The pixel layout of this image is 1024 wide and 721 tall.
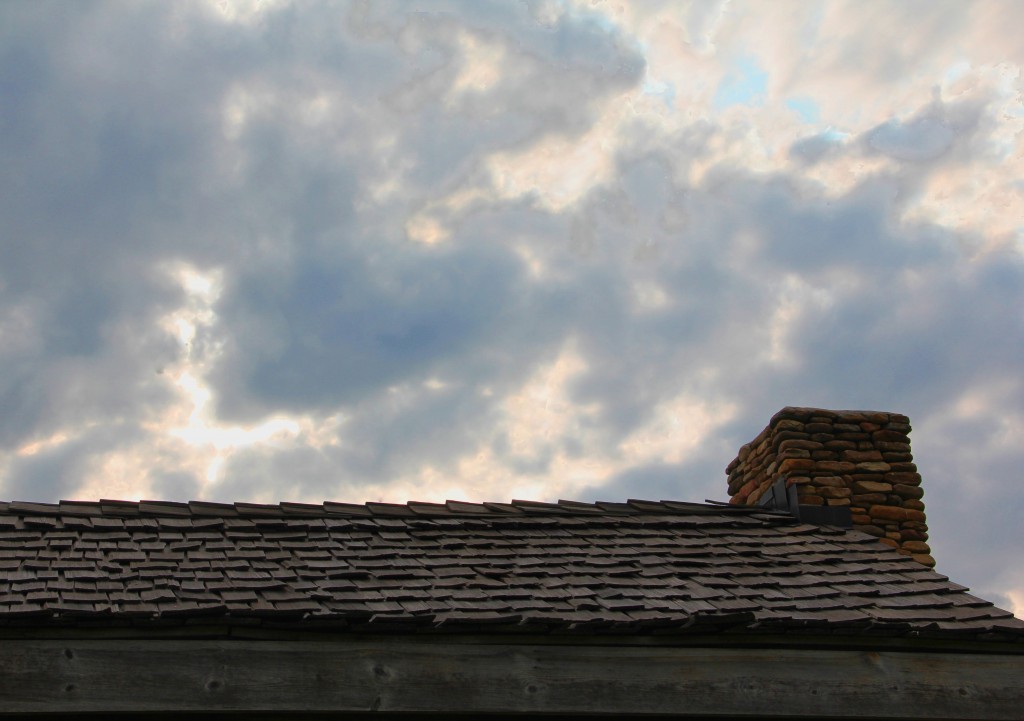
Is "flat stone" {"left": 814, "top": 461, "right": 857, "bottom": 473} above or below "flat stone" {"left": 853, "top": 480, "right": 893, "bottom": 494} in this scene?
above

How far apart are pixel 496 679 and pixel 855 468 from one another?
446 centimetres

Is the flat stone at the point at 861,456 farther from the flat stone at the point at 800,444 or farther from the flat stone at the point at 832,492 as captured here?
the flat stone at the point at 832,492

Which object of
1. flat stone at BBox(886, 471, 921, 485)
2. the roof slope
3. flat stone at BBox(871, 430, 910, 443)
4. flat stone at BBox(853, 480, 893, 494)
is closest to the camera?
the roof slope

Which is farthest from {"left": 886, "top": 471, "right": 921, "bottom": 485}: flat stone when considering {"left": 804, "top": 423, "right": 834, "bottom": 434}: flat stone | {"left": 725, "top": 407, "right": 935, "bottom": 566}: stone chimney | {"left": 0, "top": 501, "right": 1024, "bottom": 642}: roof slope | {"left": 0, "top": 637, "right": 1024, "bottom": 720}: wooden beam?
{"left": 0, "top": 637, "right": 1024, "bottom": 720}: wooden beam

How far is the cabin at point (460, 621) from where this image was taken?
509cm

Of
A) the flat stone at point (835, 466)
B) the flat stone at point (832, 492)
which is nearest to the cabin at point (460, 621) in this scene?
the flat stone at point (832, 492)

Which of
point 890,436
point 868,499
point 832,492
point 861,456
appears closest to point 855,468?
point 861,456

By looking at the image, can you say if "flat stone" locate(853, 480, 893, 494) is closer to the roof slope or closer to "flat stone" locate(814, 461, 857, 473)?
"flat stone" locate(814, 461, 857, 473)

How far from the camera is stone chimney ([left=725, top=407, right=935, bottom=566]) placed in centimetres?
865

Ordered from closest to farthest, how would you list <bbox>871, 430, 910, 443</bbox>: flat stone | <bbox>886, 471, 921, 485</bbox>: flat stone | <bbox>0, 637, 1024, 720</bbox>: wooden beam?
<bbox>0, 637, 1024, 720</bbox>: wooden beam < <bbox>886, 471, 921, 485</bbox>: flat stone < <bbox>871, 430, 910, 443</bbox>: flat stone

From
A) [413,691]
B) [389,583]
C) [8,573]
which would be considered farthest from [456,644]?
[8,573]

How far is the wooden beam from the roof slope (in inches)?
5.2

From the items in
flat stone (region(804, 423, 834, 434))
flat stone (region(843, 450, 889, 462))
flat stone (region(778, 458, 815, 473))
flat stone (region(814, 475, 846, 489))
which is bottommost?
flat stone (region(814, 475, 846, 489))

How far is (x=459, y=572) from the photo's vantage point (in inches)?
249
